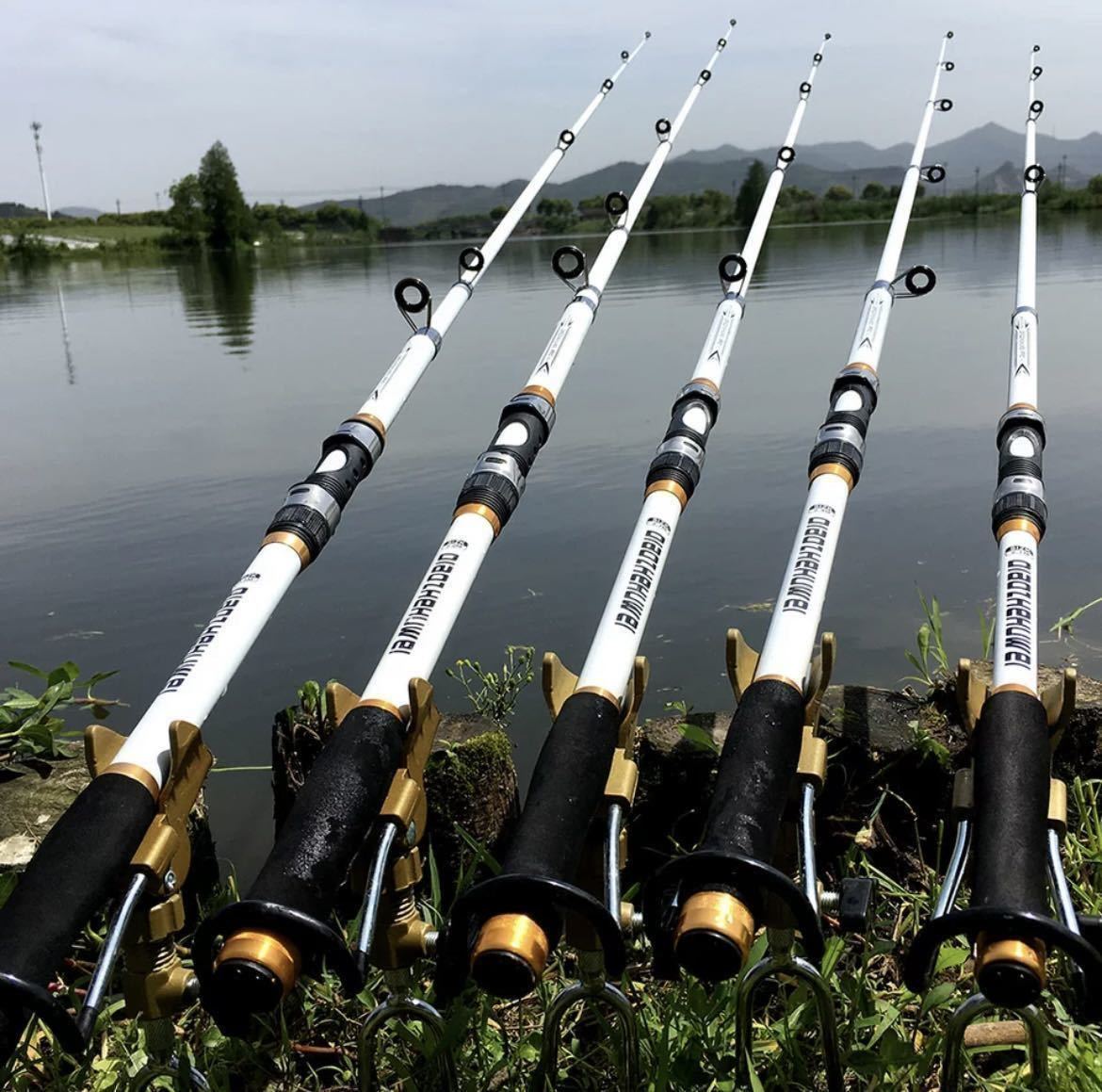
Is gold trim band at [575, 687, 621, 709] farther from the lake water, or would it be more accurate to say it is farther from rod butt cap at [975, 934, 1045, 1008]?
the lake water

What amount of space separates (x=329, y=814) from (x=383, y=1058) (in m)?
0.96

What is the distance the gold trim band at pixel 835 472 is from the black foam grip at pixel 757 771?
2.14 ft

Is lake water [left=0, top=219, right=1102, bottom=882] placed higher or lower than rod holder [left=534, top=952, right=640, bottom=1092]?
lower

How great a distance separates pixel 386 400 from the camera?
3.04 metres

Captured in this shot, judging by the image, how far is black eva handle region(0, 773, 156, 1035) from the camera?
1.64 meters

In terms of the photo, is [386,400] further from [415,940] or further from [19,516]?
[19,516]

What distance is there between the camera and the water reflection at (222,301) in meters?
14.8

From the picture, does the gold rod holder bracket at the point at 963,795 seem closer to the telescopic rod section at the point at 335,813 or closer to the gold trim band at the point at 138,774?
the telescopic rod section at the point at 335,813

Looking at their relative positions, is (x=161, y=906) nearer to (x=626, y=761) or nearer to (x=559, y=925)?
(x=559, y=925)

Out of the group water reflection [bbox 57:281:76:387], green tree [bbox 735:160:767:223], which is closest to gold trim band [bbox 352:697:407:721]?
water reflection [bbox 57:281:76:387]

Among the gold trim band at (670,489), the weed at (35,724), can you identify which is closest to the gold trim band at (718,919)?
the gold trim band at (670,489)

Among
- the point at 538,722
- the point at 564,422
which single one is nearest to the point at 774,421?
the point at 564,422

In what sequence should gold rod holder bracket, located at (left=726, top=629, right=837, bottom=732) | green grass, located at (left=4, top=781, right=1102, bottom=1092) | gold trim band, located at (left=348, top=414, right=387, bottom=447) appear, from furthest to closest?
gold trim band, located at (left=348, top=414, right=387, bottom=447), green grass, located at (left=4, top=781, right=1102, bottom=1092), gold rod holder bracket, located at (left=726, top=629, right=837, bottom=732)

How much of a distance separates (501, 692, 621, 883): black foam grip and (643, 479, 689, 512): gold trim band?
0.67 metres
